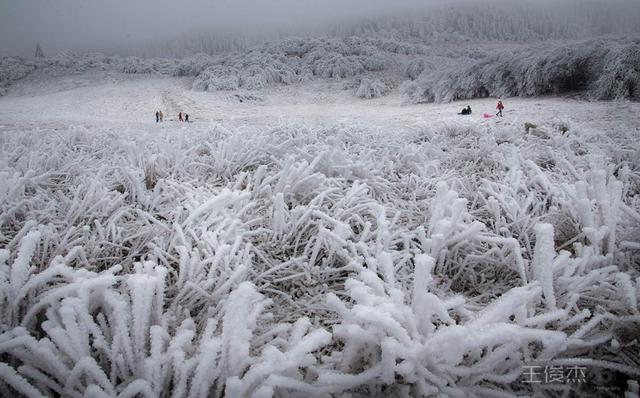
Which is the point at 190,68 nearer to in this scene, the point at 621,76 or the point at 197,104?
the point at 197,104

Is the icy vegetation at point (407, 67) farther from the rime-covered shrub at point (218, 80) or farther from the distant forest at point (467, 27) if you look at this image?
the distant forest at point (467, 27)

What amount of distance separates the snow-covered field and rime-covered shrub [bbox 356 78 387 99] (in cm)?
1353

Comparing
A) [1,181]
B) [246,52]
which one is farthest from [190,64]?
[1,181]

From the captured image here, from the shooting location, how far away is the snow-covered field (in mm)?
826

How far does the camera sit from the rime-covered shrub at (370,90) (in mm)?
16203

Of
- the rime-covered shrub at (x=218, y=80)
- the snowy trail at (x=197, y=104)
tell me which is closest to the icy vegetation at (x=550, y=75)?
the snowy trail at (x=197, y=104)

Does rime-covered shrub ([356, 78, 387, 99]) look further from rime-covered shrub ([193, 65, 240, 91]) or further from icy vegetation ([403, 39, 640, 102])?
rime-covered shrub ([193, 65, 240, 91])

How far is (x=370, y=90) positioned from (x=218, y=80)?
26.9ft

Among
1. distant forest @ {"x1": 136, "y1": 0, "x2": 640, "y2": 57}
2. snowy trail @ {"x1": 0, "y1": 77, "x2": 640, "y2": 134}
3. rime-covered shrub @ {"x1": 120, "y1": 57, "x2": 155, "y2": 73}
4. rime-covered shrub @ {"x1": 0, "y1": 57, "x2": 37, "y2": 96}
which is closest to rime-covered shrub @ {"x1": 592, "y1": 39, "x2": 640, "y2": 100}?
snowy trail @ {"x1": 0, "y1": 77, "x2": 640, "y2": 134}

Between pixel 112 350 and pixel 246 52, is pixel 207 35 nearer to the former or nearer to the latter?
pixel 246 52

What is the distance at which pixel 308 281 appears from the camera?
1526 millimetres

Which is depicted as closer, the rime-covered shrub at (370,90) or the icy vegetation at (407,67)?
the icy vegetation at (407,67)

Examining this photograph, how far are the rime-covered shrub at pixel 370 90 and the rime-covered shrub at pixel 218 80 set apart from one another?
6.63 m

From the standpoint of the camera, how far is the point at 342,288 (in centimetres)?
154
